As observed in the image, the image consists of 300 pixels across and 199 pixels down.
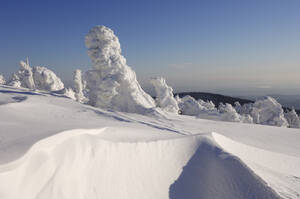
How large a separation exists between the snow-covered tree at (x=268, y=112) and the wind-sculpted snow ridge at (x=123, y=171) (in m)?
28.9

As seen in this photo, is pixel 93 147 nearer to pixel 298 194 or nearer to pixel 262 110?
pixel 298 194

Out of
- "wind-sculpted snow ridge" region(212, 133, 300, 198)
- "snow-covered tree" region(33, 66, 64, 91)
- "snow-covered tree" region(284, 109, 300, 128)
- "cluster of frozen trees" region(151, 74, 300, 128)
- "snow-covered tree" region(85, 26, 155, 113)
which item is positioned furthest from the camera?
"snow-covered tree" region(284, 109, 300, 128)

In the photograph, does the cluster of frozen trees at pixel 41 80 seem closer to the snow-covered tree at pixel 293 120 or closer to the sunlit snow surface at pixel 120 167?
the sunlit snow surface at pixel 120 167

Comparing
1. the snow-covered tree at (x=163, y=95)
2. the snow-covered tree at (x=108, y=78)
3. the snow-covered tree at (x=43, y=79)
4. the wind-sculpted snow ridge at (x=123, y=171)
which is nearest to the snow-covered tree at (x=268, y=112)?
the snow-covered tree at (x=163, y=95)

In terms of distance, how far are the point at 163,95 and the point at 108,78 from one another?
12560 mm

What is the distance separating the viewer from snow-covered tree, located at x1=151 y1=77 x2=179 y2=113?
26.6 meters

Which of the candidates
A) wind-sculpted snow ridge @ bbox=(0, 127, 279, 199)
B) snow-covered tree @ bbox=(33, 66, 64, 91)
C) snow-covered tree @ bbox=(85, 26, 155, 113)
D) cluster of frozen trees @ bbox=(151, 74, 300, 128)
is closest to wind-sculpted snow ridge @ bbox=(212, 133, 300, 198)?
wind-sculpted snow ridge @ bbox=(0, 127, 279, 199)

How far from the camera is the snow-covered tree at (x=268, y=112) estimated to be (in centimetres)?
2934

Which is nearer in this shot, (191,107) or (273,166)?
(273,166)

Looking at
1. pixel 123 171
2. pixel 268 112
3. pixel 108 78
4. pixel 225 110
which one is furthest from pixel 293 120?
pixel 123 171

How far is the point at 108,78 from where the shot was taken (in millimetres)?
16578

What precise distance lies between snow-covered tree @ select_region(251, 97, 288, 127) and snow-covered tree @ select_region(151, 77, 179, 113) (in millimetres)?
15572

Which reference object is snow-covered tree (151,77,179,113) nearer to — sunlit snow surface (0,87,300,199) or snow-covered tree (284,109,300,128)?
sunlit snow surface (0,87,300,199)

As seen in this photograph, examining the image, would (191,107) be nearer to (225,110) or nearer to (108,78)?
(225,110)
